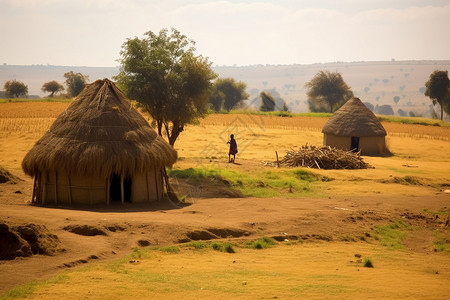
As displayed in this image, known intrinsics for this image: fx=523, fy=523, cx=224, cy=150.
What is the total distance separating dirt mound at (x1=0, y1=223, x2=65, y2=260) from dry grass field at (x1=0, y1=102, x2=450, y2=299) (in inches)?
8.2

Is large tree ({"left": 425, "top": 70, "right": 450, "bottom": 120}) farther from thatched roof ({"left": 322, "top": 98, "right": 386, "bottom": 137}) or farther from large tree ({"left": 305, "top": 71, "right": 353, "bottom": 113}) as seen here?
thatched roof ({"left": 322, "top": 98, "right": 386, "bottom": 137})

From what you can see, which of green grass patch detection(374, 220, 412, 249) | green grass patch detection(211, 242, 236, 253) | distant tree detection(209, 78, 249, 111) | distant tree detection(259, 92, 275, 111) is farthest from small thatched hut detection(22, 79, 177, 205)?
distant tree detection(209, 78, 249, 111)

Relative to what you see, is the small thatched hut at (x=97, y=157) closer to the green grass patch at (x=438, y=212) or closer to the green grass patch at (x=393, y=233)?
the green grass patch at (x=393, y=233)

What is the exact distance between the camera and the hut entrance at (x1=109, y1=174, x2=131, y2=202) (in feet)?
52.7

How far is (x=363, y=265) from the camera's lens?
1138cm

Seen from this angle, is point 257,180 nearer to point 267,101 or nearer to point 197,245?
point 197,245

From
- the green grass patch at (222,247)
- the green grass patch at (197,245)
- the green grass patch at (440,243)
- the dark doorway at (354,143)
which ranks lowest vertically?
the green grass patch at (440,243)

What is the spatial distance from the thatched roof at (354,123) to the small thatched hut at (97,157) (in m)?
16.1

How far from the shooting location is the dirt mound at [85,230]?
11.7m

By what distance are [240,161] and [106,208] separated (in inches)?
445

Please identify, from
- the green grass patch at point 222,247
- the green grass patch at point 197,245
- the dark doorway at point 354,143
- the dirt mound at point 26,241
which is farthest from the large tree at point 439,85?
the dirt mound at point 26,241

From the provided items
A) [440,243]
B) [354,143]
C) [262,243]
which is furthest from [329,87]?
[262,243]

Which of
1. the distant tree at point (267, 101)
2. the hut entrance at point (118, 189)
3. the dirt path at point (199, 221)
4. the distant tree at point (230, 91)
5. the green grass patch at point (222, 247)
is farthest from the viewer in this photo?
the distant tree at point (230, 91)

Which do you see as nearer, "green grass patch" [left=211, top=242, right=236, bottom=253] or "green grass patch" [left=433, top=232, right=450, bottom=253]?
"green grass patch" [left=211, top=242, right=236, bottom=253]
